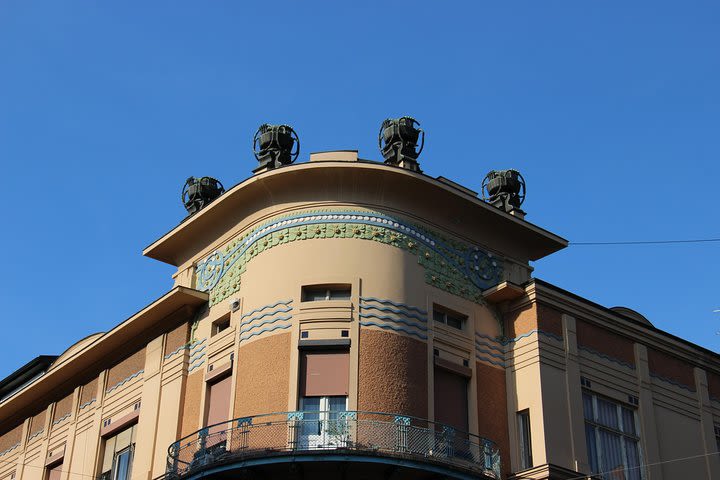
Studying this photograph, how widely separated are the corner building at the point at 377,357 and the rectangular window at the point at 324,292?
0.05m

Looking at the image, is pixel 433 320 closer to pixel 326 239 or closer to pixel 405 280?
pixel 405 280

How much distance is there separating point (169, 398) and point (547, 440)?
387 inches

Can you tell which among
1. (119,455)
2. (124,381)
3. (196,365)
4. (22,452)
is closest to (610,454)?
(196,365)

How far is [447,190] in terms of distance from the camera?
106 feet

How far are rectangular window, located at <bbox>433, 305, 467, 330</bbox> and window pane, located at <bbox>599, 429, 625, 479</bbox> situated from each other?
4432 millimetres

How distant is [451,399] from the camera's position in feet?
101

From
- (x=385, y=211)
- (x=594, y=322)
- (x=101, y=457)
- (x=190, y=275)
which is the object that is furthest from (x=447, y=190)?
(x=101, y=457)

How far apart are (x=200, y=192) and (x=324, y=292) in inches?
265

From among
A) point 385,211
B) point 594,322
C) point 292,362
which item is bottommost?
point 292,362

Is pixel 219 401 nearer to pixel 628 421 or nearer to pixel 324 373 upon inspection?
pixel 324 373

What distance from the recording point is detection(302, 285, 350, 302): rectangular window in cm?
3089

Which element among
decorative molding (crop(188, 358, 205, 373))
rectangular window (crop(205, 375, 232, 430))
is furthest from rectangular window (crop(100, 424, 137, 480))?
rectangular window (crop(205, 375, 232, 430))

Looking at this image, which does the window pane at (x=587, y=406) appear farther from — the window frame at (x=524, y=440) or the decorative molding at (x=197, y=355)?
the decorative molding at (x=197, y=355)

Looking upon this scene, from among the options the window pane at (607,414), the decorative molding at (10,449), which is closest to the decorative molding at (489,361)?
the window pane at (607,414)
